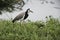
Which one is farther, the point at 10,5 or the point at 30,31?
the point at 10,5

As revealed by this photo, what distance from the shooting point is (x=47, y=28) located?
6023 mm

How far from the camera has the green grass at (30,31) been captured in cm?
543

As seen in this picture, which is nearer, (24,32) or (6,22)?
(24,32)

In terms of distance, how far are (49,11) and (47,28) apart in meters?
2.27

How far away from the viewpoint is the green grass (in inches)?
214

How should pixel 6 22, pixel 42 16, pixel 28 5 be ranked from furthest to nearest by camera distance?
1. pixel 28 5
2. pixel 42 16
3. pixel 6 22

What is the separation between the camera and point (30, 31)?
5.85 meters

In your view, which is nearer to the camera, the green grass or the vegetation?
the green grass

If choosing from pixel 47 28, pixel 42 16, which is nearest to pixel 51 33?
pixel 47 28

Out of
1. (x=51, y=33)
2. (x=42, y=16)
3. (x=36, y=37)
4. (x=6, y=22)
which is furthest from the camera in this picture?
(x=42, y=16)

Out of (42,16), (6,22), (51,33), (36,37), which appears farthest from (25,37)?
(42,16)

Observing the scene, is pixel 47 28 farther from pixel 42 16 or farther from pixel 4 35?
pixel 42 16

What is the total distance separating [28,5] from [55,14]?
2.96 ft

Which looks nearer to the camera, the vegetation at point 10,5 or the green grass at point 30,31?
the green grass at point 30,31
